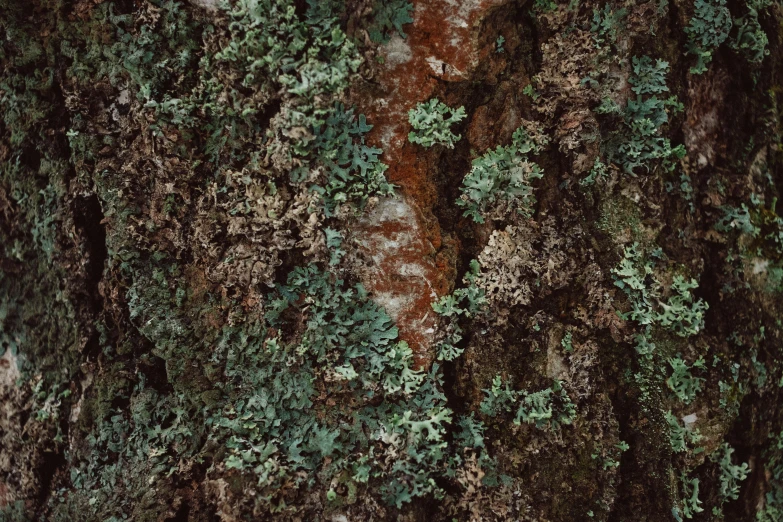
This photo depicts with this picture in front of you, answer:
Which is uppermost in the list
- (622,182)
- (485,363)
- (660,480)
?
(622,182)

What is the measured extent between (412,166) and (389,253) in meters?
0.27

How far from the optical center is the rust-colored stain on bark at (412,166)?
167 centimetres

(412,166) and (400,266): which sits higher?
(412,166)

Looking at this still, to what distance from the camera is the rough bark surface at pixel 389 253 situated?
1.68 m

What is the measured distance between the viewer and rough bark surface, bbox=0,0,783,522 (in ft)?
5.52

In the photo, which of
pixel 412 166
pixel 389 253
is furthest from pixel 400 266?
pixel 412 166

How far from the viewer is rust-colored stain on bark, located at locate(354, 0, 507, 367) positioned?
167 cm

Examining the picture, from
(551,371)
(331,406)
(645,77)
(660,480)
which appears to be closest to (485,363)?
(551,371)

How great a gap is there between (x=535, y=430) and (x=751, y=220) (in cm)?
104

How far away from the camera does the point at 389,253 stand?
174 cm

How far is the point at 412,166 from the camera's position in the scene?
1728mm

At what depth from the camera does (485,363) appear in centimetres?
180

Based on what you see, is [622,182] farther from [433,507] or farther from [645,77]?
[433,507]

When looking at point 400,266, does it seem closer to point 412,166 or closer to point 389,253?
point 389,253
